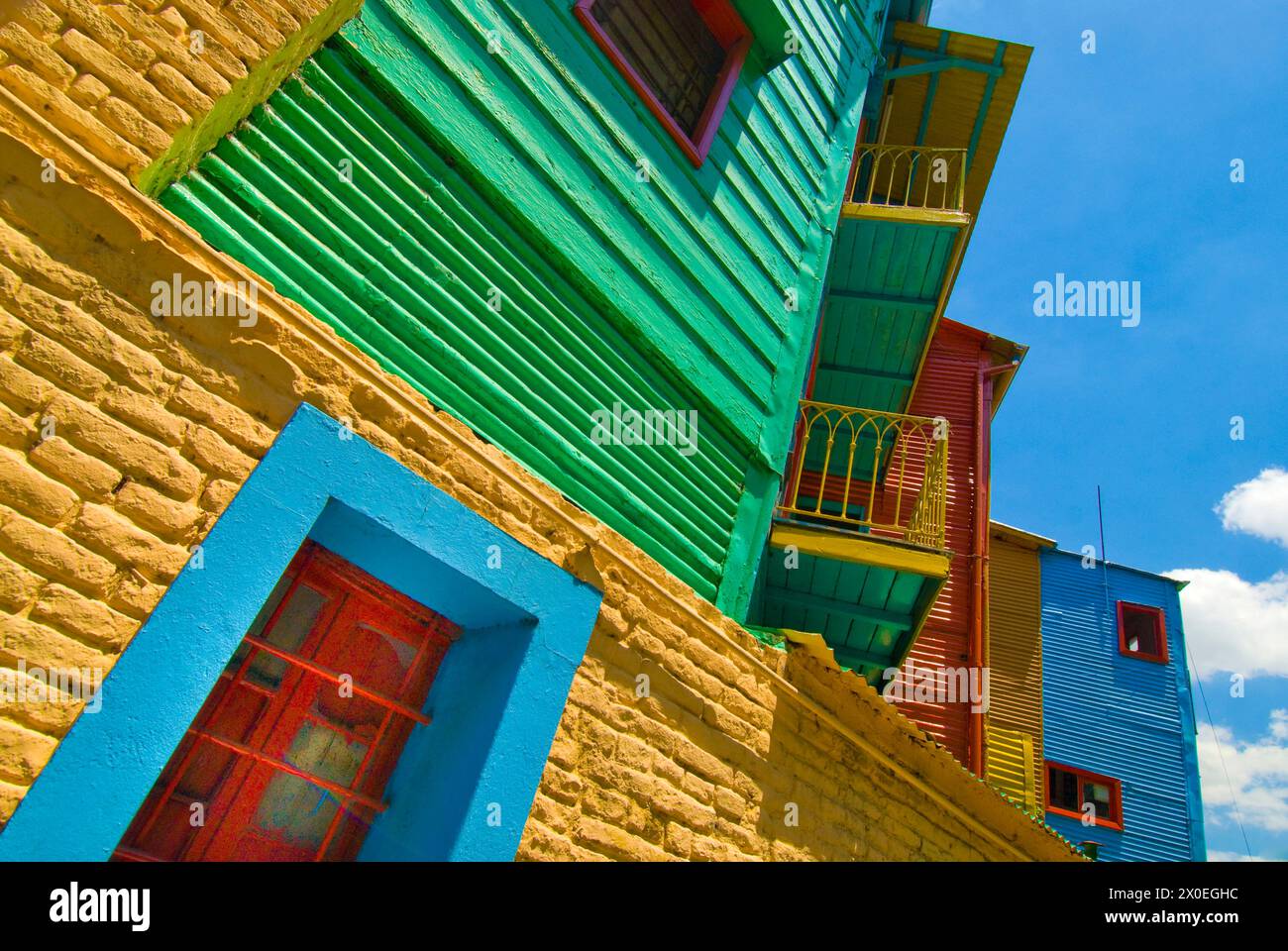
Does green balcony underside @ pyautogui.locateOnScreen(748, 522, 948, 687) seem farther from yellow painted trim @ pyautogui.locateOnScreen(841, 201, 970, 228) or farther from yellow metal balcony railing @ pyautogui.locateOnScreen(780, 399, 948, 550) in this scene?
yellow painted trim @ pyautogui.locateOnScreen(841, 201, 970, 228)

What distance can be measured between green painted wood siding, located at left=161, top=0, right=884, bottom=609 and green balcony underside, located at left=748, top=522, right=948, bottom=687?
1.85m

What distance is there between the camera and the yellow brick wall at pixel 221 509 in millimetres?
2023

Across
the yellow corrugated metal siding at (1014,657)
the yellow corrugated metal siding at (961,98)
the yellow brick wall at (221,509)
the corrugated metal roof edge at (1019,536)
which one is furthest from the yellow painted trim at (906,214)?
the corrugated metal roof edge at (1019,536)

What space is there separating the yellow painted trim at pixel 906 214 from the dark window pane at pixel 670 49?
8.52 ft

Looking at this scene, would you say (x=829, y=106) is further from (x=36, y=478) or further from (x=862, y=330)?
(x=36, y=478)

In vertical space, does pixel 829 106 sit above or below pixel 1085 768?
above

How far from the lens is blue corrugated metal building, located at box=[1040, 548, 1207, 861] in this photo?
13.6m

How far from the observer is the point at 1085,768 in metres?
14.2

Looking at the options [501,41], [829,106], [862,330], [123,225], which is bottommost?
[123,225]

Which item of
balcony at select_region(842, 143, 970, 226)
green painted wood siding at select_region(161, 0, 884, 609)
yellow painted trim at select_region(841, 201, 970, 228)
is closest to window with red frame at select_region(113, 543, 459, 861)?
green painted wood siding at select_region(161, 0, 884, 609)

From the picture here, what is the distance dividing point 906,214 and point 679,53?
3.27 metres

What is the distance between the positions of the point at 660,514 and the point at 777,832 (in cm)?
161
